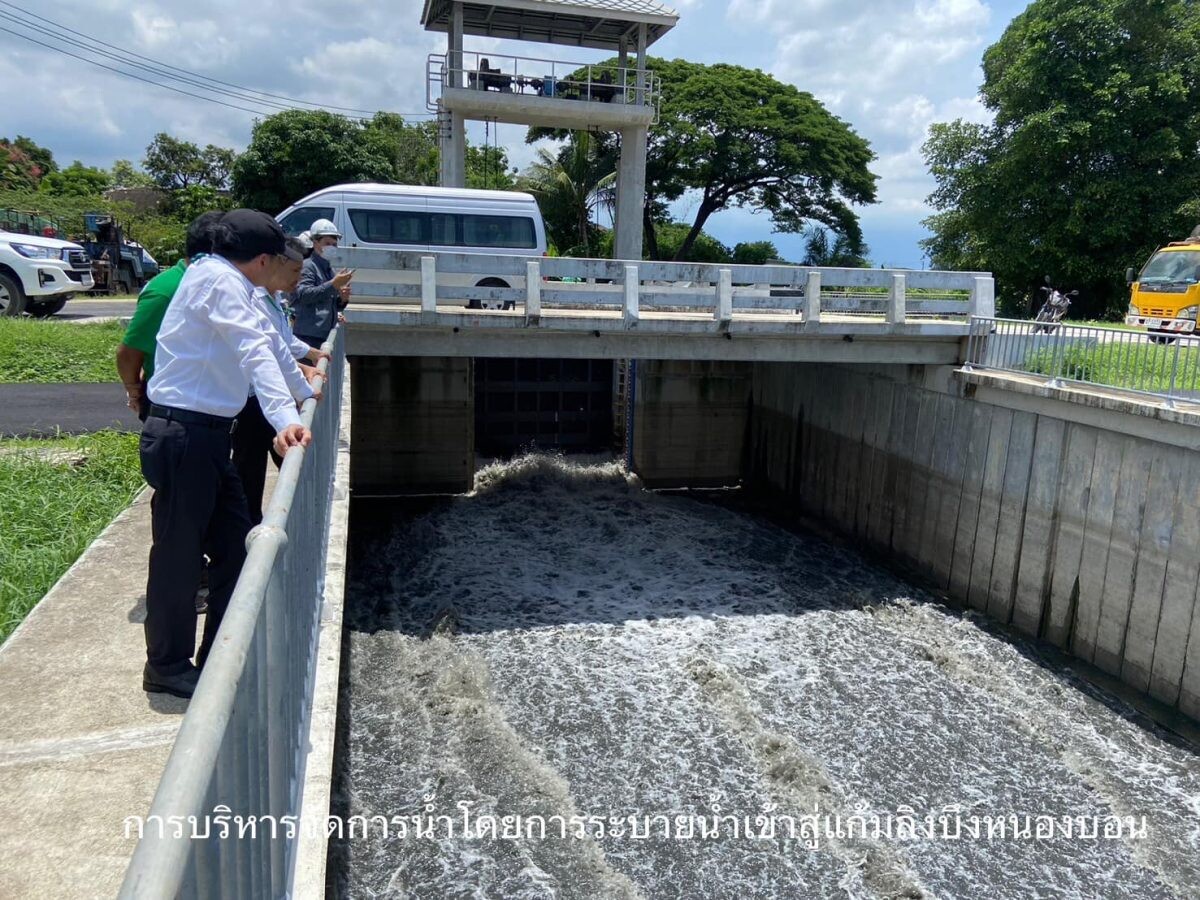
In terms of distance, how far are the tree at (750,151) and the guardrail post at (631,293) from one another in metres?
21.0

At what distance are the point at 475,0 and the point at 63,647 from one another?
19062 millimetres

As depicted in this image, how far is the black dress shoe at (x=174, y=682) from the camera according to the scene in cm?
356

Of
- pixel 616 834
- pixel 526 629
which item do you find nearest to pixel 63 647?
pixel 616 834

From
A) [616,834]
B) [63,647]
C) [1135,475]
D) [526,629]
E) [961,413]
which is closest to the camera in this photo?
[63,647]

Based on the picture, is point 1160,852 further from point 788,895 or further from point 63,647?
point 63,647

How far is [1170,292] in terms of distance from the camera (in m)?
16.8

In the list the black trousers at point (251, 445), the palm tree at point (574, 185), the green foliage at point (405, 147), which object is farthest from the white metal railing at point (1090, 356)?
the green foliage at point (405, 147)

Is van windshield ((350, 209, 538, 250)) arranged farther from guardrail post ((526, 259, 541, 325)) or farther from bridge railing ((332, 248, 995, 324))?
guardrail post ((526, 259, 541, 325))

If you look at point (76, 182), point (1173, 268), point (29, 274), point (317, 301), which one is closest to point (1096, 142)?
point (1173, 268)

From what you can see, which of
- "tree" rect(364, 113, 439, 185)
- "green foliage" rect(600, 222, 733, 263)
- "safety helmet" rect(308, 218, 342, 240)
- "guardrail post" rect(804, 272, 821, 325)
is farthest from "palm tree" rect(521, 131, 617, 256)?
"safety helmet" rect(308, 218, 342, 240)

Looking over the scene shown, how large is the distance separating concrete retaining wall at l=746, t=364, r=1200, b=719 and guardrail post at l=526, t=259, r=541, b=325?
657 cm

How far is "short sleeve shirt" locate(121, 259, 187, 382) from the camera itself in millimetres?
4039

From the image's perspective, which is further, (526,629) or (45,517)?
(526,629)

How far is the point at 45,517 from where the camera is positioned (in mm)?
6535
